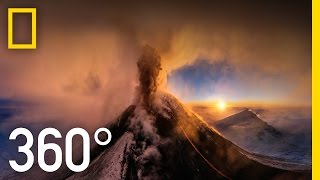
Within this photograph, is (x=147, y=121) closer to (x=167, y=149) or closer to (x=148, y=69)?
(x=167, y=149)

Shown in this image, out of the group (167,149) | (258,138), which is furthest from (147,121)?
(258,138)

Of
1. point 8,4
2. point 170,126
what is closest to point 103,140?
point 170,126

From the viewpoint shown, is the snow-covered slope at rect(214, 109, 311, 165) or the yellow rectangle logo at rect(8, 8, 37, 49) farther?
the snow-covered slope at rect(214, 109, 311, 165)

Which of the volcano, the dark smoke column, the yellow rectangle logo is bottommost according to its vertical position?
the volcano

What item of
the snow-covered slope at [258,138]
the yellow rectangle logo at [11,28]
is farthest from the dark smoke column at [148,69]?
the yellow rectangle logo at [11,28]

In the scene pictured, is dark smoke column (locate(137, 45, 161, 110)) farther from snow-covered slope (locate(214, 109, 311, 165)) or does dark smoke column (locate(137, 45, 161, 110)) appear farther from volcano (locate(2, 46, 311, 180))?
snow-covered slope (locate(214, 109, 311, 165))

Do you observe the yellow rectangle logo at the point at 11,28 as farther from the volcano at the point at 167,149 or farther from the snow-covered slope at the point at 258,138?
the snow-covered slope at the point at 258,138

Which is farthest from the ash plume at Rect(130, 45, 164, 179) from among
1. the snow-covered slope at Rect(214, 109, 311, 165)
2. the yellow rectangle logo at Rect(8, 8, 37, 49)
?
the yellow rectangle logo at Rect(8, 8, 37, 49)

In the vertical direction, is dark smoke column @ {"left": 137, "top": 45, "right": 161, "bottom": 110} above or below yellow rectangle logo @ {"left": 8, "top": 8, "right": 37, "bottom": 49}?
below
